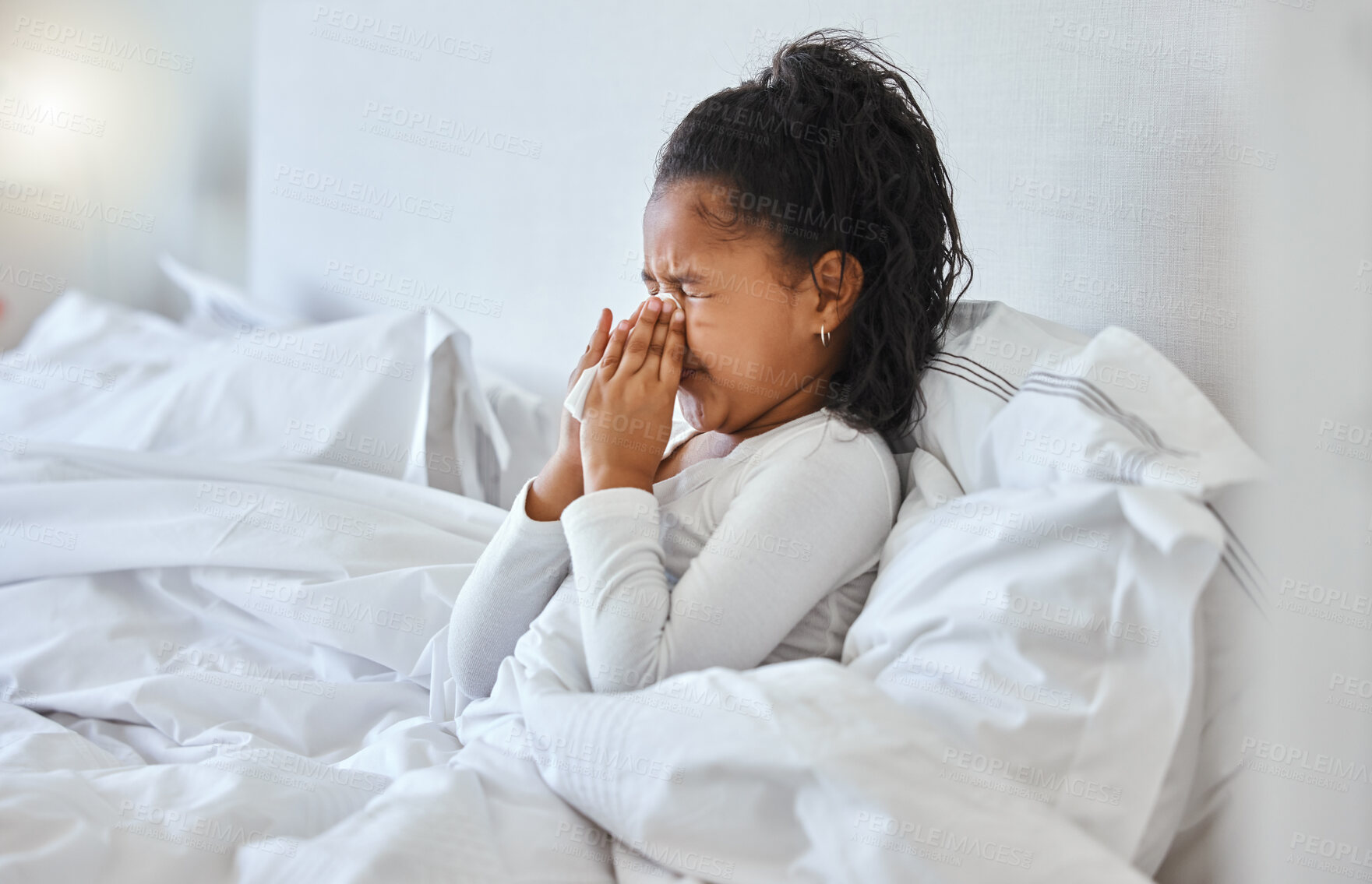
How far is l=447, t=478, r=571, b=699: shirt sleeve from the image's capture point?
2.84 ft

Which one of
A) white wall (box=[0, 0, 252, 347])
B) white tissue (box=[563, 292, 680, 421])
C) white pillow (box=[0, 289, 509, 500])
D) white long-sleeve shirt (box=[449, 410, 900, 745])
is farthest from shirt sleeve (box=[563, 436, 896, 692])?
white wall (box=[0, 0, 252, 347])

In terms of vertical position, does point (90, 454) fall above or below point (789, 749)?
below

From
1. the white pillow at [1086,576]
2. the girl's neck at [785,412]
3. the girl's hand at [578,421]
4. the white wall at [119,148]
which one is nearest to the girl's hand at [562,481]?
the girl's hand at [578,421]

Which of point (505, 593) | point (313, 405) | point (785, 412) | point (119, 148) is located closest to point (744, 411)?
point (785, 412)

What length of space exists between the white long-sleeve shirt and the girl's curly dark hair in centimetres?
7

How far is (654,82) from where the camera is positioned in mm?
1515

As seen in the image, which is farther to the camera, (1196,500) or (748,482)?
(748,482)

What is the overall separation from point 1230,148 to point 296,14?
221 centimetres

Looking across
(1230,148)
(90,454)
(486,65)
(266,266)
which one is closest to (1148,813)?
(1230,148)

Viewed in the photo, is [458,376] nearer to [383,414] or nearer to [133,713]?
[383,414]

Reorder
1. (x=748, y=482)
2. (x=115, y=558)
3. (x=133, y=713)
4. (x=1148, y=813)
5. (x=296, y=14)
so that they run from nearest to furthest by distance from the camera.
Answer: (x=1148, y=813) < (x=748, y=482) < (x=133, y=713) < (x=115, y=558) < (x=296, y=14)

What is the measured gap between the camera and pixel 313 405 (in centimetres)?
153

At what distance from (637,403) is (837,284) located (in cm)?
20

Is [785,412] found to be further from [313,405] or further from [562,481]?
[313,405]
